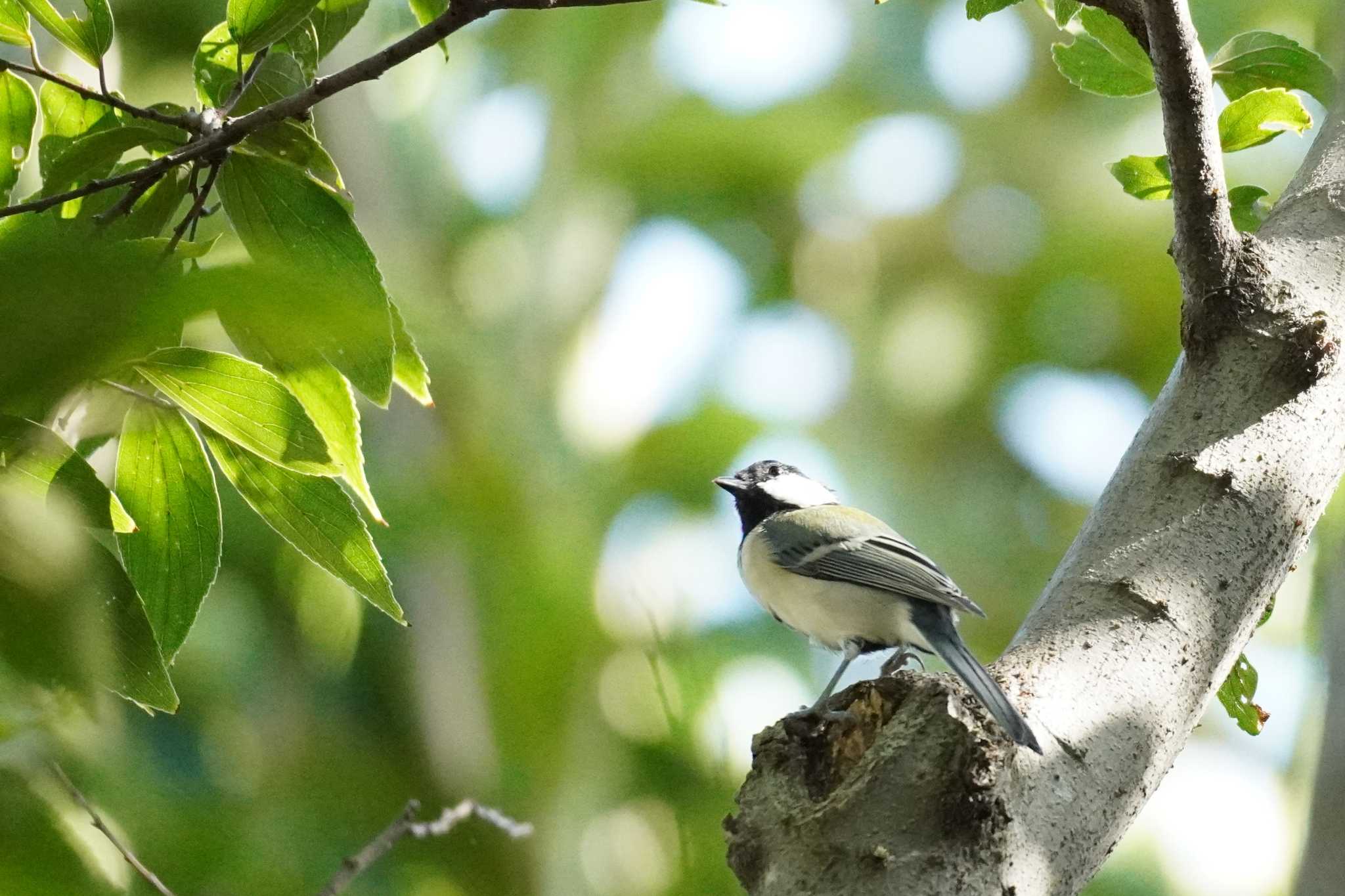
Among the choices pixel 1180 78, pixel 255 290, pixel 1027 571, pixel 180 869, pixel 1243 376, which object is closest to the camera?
pixel 255 290

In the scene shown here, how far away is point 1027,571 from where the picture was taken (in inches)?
322

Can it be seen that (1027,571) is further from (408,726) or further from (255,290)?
(255,290)

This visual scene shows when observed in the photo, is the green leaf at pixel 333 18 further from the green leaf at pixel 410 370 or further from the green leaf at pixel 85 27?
the green leaf at pixel 410 370

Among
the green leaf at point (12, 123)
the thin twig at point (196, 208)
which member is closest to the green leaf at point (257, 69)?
the thin twig at point (196, 208)

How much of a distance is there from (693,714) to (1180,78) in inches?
124

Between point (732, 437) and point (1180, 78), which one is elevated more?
point (1180, 78)

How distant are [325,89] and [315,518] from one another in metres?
0.47

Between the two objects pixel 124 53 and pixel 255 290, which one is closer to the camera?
pixel 255 290

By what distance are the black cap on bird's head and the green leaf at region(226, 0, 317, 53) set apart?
90.9 inches

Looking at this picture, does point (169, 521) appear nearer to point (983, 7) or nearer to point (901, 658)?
point (983, 7)

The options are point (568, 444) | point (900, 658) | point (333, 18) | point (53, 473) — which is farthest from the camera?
point (568, 444)

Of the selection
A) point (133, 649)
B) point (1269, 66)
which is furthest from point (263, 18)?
point (1269, 66)

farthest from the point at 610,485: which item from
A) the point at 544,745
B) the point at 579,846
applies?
the point at 579,846

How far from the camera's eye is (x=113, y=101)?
4.23 feet
